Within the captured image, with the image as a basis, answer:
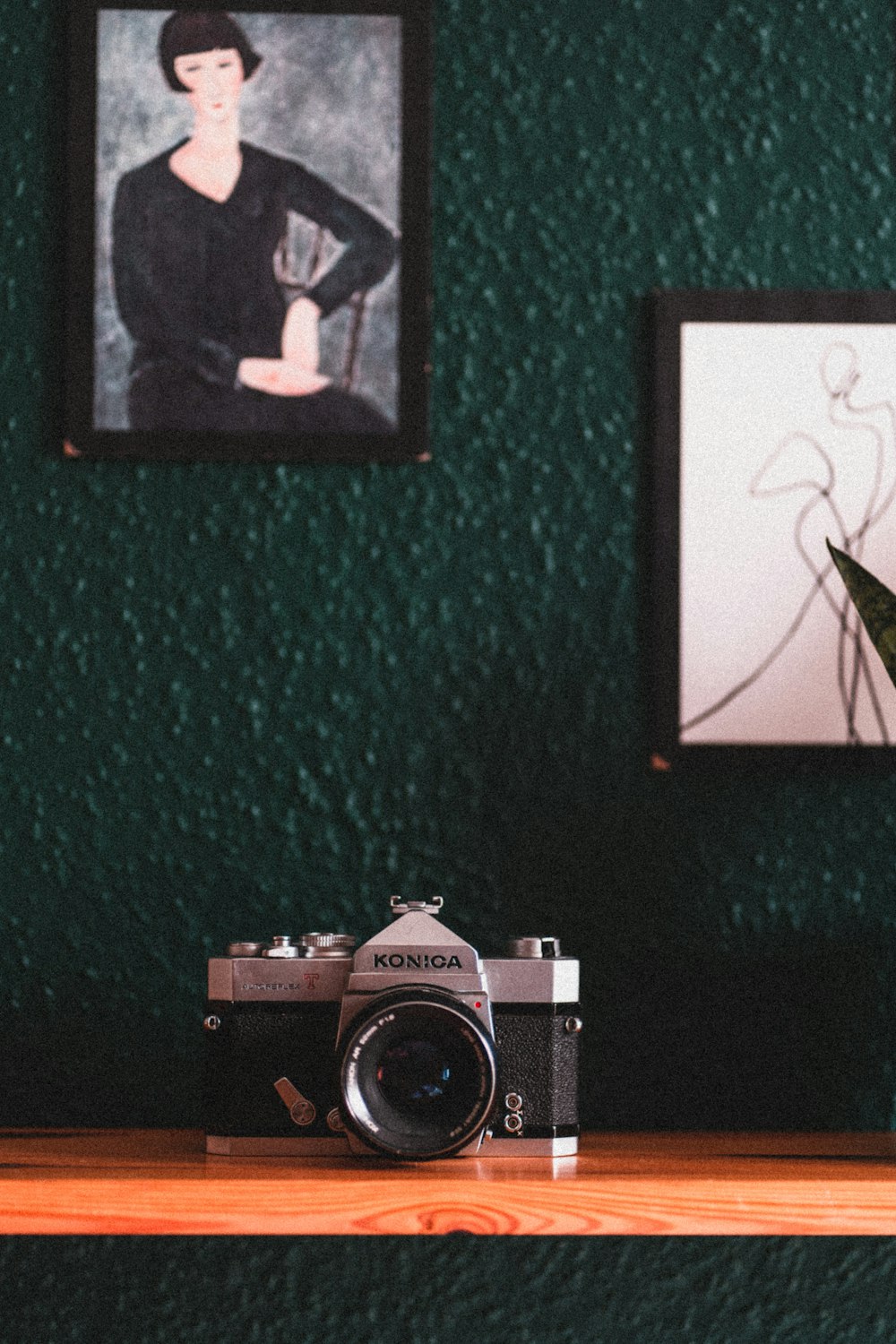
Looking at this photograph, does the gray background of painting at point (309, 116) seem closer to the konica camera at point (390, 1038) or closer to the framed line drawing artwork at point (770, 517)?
the framed line drawing artwork at point (770, 517)

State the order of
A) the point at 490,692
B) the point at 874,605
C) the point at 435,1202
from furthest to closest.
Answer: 1. the point at 490,692
2. the point at 874,605
3. the point at 435,1202

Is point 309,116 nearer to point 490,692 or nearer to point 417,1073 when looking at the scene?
point 490,692

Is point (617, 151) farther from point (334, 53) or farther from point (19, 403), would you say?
point (19, 403)

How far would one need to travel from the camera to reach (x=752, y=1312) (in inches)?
36.8

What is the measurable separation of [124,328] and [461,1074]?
576 millimetres

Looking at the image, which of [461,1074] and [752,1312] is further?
[752,1312]

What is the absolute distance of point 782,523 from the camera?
98 cm

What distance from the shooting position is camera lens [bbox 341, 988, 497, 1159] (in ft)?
2.43

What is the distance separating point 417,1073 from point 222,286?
1.87ft

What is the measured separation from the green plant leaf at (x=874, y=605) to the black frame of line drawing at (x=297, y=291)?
0.32 meters

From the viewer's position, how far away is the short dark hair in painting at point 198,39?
991mm

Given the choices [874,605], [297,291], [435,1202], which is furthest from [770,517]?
[435,1202]

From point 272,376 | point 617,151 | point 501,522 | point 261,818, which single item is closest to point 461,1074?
point 261,818

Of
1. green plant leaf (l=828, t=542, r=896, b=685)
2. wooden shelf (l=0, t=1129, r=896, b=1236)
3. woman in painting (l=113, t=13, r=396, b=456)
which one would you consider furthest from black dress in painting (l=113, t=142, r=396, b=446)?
wooden shelf (l=0, t=1129, r=896, b=1236)
